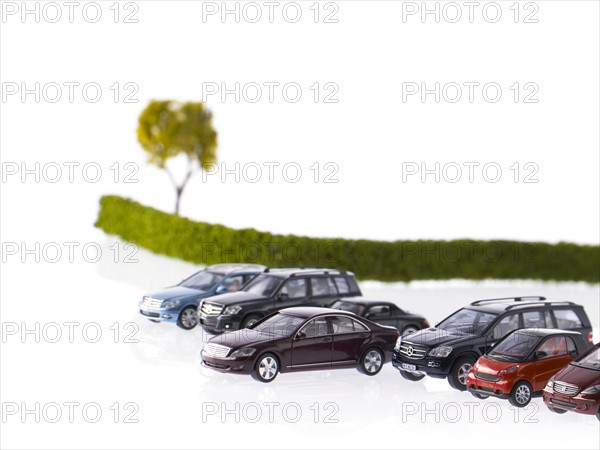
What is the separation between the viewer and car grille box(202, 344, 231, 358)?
65.6ft

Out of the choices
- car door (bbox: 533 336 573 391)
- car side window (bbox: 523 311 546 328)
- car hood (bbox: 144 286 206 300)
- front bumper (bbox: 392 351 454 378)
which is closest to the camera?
car door (bbox: 533 336 573 391)

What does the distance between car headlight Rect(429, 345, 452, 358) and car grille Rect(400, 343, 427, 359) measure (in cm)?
21

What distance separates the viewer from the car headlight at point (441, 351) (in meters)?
19.5

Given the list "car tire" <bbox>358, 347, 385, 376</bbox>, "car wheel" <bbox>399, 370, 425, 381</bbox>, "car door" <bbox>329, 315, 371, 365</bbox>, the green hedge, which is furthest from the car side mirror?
"car wheel" <bbox>399, 370, 425, 381</bbox>

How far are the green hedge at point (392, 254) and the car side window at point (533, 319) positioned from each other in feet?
38.2

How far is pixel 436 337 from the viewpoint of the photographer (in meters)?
20.2

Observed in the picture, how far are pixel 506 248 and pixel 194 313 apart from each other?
13.8 metres

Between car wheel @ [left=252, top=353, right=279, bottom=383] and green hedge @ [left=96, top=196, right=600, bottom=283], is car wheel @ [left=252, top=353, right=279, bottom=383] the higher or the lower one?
the lower one

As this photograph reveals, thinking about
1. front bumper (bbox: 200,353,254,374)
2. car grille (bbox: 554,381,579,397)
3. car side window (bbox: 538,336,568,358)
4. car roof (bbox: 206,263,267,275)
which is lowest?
car grille (bbox: 554,381,579,397)

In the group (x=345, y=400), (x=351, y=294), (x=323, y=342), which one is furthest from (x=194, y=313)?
(x=345, y=400)

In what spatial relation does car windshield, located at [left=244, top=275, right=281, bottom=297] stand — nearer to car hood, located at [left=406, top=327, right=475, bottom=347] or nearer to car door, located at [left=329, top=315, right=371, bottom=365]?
car door, located at [left=329, top=315, right=371, bottom=365]

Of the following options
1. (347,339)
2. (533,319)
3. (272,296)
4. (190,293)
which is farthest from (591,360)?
(190,293)

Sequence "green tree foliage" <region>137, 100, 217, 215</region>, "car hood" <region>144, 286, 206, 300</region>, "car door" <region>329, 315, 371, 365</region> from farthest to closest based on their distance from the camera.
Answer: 1. "green tree foliage" <region>137, 100, 217, 215</region>
2. "car hood" <region>144, 286, 206, 300</region>
3. "car door" <region>329, 315, 371, 365</region>

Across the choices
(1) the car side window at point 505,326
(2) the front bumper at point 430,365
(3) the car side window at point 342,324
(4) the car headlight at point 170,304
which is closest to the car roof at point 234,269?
(4) the car headlight at point 170,304
